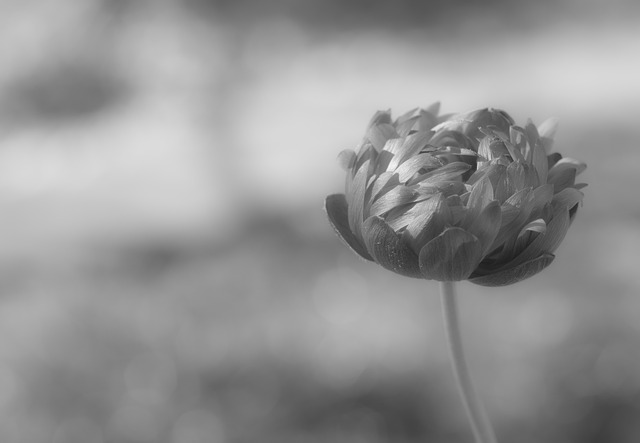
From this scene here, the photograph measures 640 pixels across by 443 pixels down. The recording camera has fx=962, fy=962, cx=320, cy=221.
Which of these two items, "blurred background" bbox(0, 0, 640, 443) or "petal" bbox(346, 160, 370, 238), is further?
"blurred background" bbox(0, 0, 640, 443)

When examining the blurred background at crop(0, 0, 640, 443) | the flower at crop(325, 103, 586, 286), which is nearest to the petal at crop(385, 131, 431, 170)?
the flower at crop(325, 103, 586, 286)

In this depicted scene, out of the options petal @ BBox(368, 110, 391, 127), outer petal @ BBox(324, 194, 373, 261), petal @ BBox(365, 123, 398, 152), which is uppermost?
petal @ BBox(368, 110, 391, 127)

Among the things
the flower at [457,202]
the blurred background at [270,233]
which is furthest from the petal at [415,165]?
the blurred background at [270,233]

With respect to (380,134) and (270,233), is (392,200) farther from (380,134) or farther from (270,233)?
(270,233)

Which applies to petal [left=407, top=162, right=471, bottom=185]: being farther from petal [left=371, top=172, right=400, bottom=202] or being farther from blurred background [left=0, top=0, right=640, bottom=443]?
blurred background [left=0, top=0, right=640, bottom=443]

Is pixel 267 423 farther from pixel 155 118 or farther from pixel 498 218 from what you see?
pixel 155 118

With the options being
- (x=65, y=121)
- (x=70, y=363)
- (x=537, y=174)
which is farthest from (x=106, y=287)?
(x=537, y=174)

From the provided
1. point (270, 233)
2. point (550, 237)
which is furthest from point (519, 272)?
point (270, 233)

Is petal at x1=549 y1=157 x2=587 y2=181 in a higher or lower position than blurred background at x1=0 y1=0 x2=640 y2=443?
higher
